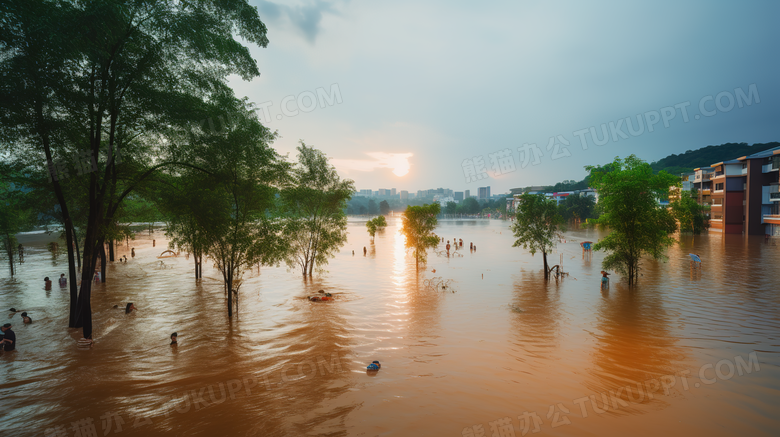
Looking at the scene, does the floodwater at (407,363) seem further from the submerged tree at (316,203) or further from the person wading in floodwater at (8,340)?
the submerged tree at (316,203)

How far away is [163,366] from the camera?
13.6 meters

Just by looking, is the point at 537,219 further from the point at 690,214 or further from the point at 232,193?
the point at 690,214

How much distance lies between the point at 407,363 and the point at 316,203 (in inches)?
825

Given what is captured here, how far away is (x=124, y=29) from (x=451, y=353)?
1873 centimetres

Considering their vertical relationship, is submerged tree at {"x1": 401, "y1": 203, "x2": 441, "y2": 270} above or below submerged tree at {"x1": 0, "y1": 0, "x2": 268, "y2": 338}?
below

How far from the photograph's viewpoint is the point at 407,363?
45.9 feet

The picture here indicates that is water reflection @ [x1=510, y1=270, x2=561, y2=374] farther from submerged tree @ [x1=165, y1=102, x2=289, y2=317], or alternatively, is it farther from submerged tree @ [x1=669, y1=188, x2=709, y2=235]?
submerged tree @ [x1=669, y1=188, x2=709, y2=235]

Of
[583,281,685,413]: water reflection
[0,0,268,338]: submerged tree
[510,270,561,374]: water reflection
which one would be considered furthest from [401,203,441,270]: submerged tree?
[0,0,268,338]: submerged tree

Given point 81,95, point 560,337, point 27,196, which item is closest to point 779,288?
point 560,337

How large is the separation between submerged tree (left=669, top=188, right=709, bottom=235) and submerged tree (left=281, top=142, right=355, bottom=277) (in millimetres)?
60434

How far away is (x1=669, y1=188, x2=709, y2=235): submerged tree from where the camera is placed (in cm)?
5784

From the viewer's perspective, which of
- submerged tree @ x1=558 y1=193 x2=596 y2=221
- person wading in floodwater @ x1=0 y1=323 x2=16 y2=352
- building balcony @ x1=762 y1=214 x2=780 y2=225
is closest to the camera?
person wading in floodwater @ x1=0 y1=323 x2=16 y2=352

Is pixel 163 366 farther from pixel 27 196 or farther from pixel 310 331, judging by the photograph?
pixel 27 196

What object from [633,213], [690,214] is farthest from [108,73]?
[690,214]
